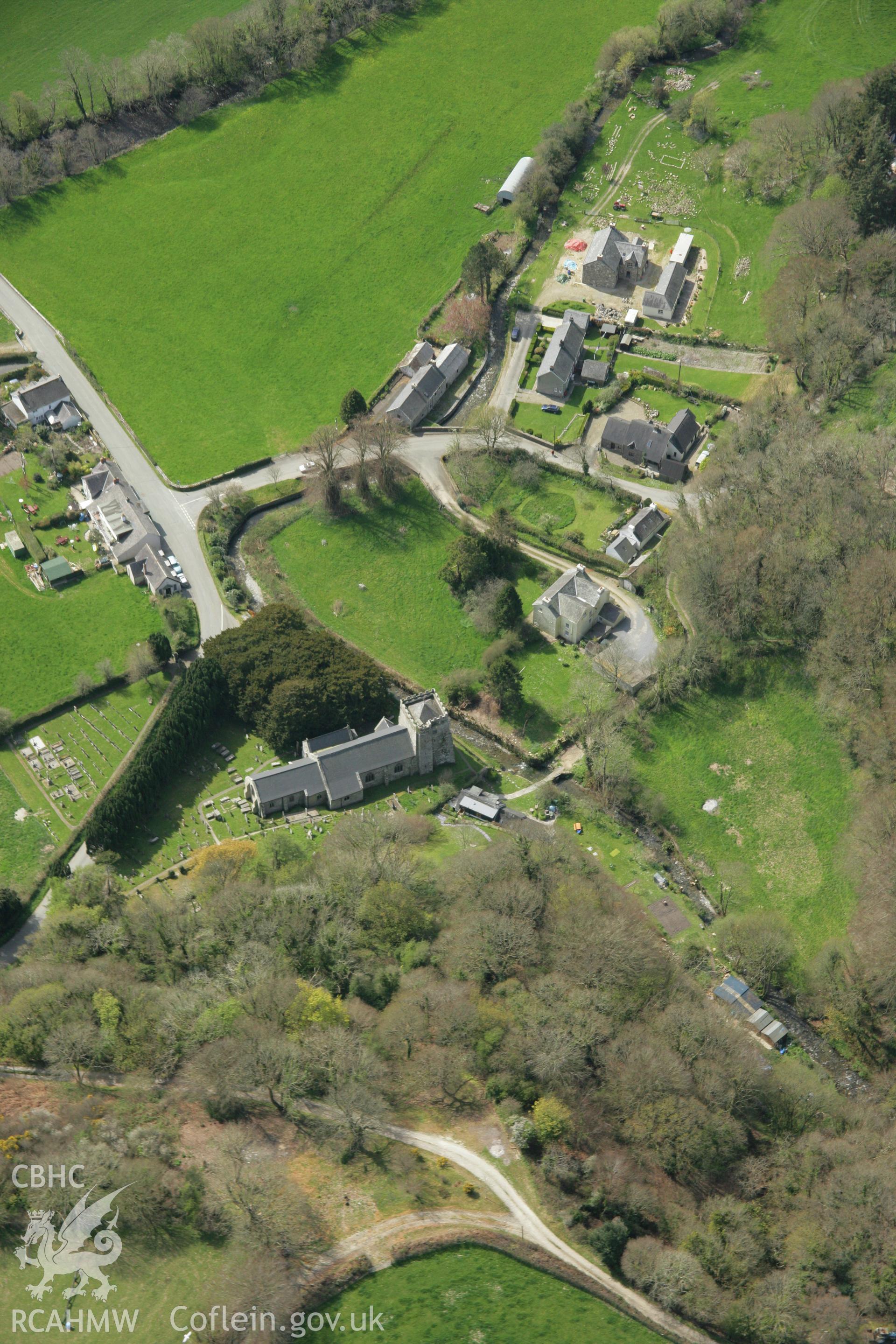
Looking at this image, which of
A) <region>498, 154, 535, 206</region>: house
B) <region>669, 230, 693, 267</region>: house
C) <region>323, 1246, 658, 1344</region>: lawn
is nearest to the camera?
<region>323, 1246, 658, 1344</region>: lawn

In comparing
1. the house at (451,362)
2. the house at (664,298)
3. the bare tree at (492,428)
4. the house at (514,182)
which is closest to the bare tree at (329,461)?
the bare tree at (492,428)

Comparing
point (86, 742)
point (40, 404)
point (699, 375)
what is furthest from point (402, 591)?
point (40, 404)

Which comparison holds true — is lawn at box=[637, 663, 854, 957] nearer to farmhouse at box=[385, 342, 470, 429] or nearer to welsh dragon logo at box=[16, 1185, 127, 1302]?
farmhouse at box=[385, 342, 470, 429]

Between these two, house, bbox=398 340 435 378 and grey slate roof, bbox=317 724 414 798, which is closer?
grey slate roof, bbox=317 724 414 798

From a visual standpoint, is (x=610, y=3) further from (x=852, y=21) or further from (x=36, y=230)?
(x=36, y=230)

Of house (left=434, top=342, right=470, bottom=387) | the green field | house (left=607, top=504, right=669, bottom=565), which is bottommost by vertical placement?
house (left=607, top=504, right=669, bottom=565)

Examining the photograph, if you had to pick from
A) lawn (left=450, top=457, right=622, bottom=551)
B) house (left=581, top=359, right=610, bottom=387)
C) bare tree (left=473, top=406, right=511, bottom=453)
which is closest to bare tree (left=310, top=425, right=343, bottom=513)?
lawn (left=450, top=457, right=622, bottom=551)

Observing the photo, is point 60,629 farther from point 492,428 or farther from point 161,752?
point 492,428
